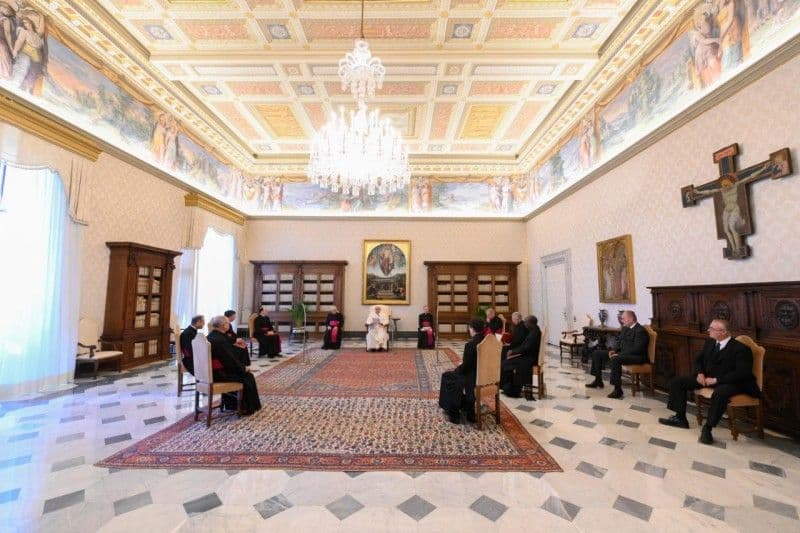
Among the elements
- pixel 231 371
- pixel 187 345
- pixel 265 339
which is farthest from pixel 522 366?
pixel 265 339

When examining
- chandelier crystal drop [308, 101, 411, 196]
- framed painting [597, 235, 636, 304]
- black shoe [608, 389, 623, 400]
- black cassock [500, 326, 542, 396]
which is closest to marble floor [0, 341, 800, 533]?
black shoe [608, 389, 623, 400]

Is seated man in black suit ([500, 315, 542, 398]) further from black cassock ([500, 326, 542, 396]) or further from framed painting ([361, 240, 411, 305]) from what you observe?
framed painting ([361, 240, 411, 305])

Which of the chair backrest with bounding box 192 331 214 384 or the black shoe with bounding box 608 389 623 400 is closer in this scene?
the chair backrest with bounding box 192 331 214 384

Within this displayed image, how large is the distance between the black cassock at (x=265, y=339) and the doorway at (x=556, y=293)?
25.2 feet

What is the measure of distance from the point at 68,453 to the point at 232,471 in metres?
1.75

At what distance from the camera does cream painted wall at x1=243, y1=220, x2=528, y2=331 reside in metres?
12.7

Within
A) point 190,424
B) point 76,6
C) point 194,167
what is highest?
point 76,6

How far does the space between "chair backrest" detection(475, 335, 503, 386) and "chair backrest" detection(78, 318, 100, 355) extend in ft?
22.9

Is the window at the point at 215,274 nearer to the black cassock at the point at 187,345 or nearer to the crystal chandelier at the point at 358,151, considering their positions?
the black cassock at the point at 187,345

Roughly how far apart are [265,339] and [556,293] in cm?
835

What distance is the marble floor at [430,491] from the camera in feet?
7.61

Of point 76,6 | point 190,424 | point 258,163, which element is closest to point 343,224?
point 258,163

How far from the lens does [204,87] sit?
27.1 feet

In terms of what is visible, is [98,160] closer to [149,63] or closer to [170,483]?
[149,63]
